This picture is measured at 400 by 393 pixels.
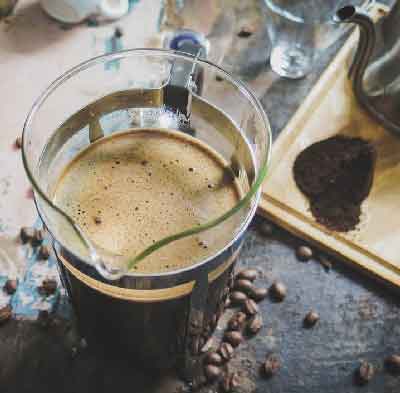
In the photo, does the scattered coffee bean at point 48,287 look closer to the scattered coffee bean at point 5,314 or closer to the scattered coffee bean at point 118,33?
the scattered coffee bean at point 5,314

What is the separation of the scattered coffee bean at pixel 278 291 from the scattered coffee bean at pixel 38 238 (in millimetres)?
386

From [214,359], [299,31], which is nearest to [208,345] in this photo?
[214,359]

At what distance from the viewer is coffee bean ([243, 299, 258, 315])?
95 cm

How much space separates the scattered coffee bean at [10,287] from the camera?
923 millimetres

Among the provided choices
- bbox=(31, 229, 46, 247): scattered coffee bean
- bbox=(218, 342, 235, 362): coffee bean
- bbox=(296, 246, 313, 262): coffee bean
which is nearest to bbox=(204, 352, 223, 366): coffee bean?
bbox=(218, 342, 235, 362): coffee bean

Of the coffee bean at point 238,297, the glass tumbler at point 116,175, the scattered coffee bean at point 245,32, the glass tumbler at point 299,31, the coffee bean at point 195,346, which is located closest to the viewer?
the glass tumbler at point 116,175

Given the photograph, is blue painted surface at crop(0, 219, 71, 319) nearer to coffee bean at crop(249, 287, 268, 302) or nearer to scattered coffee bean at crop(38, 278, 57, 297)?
scattered coffee bean at crop(38, 278, 57, 297)

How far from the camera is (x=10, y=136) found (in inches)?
42.2

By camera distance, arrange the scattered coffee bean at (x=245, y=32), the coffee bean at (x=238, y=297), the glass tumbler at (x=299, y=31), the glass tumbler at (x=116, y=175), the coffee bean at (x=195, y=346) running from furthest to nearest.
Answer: the scattered coffee bean at (x=245, y=32), the glass tumbler at (x=299, y=31), the coffee bean at (x=238, y=297), the coffee bean at (x=195, y=346), the glass tumbler at (x=116, y=175)

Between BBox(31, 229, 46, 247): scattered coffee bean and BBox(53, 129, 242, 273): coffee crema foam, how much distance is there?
0.23 m

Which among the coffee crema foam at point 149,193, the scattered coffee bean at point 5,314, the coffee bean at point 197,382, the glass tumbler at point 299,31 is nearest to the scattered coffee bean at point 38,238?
the scattered coffee bean at point 5,314

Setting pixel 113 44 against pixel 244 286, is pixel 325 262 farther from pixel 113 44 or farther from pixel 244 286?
pixel 113 44

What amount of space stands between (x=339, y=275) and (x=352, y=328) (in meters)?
0.09

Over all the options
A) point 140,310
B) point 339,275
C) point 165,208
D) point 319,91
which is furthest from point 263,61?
point 140,310
